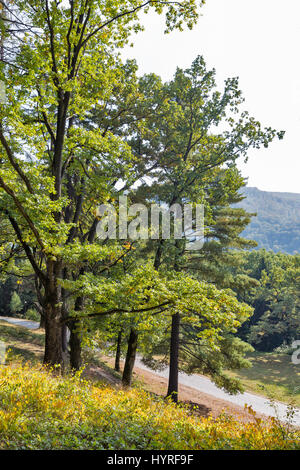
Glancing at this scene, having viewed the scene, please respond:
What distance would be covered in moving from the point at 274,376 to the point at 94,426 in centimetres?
3182

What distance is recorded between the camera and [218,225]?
49.2 ft

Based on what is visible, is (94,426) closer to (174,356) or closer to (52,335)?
(52,335)

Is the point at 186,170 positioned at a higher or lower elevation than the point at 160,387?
higher

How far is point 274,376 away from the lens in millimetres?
30828

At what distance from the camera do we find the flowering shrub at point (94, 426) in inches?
163

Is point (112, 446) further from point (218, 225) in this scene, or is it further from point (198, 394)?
point (198, 394)

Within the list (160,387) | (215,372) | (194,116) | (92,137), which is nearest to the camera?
(92,137)

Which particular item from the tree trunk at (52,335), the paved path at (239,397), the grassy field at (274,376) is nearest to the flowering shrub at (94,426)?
the tree trunk at (52,335)

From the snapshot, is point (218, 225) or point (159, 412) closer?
point (159, 412)

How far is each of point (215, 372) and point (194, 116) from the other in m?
12.2

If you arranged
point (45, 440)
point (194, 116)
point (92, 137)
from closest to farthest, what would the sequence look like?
point (45, 440) < point (92, 137) < point (194, 116)

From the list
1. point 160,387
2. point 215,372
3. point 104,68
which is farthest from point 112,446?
point 160,387

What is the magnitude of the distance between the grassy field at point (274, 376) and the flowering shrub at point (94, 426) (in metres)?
20.5

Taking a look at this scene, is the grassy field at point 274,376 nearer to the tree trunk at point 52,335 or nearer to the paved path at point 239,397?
the paved path at point 239,397
